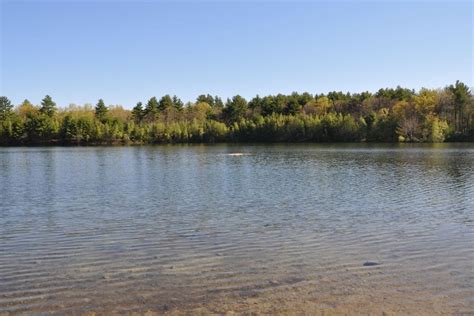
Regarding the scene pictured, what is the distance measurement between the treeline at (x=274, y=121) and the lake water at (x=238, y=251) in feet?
285

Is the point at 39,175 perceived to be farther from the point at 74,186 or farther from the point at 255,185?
the point at 255,185

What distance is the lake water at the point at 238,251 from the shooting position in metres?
8.62

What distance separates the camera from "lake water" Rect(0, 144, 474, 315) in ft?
28.3

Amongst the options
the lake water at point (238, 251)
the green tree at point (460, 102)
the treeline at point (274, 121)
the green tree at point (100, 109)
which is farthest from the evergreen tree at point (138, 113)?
the lake water at point (238, 251)

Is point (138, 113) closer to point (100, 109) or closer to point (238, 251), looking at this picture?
point (100, 109)

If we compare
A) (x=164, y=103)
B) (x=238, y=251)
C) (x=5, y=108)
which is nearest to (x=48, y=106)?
(x=5, y=108)

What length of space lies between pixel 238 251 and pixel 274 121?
11595cm

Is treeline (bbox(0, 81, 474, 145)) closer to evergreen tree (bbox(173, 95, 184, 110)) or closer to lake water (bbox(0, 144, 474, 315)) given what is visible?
evergreen tree (bbox(173, 95, 184, 110))

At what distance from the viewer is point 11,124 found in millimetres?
128750

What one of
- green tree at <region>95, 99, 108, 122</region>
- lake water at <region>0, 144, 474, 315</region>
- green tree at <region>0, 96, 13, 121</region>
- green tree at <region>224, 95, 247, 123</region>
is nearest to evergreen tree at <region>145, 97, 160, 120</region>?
green tree at <region>95, 99, 108, 122</region>

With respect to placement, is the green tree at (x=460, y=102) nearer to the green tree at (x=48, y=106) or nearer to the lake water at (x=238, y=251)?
the lake water at (x=238, y=251)

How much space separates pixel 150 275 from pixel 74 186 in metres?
20.5

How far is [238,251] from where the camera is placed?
12.5 metres

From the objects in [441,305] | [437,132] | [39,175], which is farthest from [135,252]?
[437,132]
